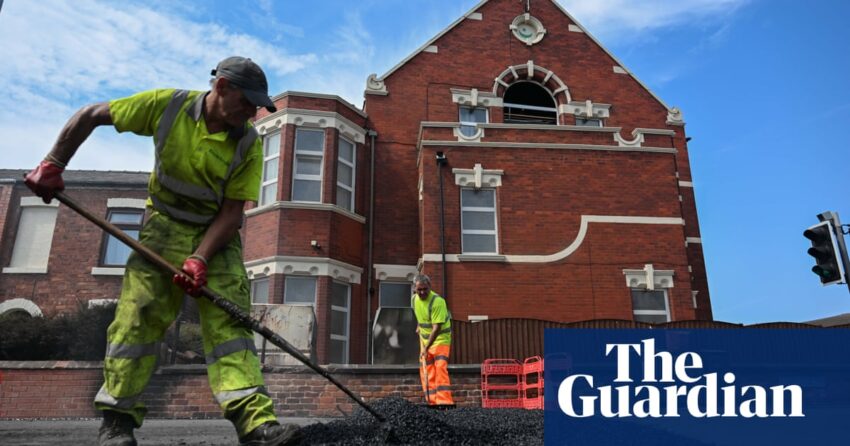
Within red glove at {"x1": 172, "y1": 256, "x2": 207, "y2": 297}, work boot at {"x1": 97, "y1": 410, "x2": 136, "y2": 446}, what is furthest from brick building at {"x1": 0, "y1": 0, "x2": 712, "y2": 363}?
red glove at {"x1": 172, "y1": 256, "x2": 207, "y2": 297}

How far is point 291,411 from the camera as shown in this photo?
9.18 m

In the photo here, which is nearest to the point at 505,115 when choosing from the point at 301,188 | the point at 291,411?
the point at 301,188

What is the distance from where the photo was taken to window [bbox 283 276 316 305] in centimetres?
1482

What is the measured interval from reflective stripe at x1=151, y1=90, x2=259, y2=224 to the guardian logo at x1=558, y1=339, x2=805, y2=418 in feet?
9.97

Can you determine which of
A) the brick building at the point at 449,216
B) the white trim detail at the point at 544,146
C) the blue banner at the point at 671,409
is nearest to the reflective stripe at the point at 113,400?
the blue banner at the point at 671,409

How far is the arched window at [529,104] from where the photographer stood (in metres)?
19.2

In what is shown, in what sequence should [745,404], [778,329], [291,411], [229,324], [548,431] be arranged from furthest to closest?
1. [778,329]
2. [291,411]
3. [745,404]
4. [548,431]
5. [229,324]

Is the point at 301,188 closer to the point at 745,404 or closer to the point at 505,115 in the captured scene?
the point at 505,115

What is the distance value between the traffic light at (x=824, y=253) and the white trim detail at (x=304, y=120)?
35.5ft

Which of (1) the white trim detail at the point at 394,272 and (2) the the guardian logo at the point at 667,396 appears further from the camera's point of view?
(1) the white trim detail at the point at 394,272

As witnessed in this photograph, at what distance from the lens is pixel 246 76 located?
3400 millimetres

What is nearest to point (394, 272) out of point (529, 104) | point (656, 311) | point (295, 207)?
point (295, 207)

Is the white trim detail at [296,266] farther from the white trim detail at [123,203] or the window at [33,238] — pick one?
the window at [33,238]

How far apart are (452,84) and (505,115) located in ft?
6.64
